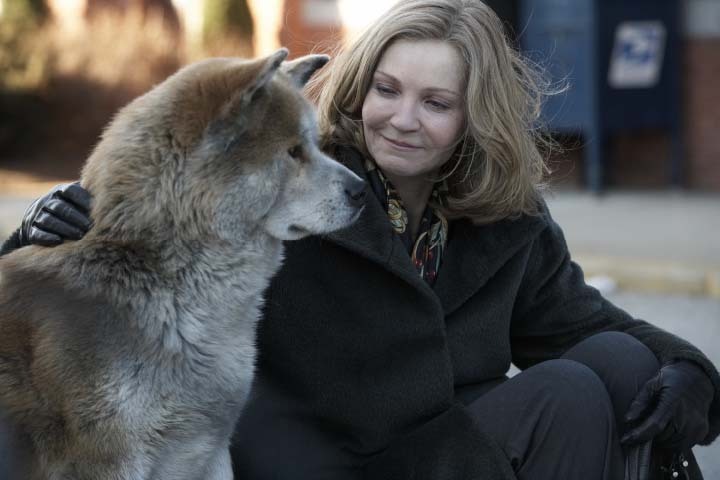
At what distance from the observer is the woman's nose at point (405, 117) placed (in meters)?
3.07

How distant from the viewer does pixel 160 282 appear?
103 inches

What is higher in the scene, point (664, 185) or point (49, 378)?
point (49, 378)

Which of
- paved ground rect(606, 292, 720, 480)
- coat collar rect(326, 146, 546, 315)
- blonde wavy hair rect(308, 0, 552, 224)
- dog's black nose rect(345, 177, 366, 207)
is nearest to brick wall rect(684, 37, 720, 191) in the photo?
paved ground rect(606, 292, 720, 480)

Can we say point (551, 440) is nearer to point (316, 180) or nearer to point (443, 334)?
point (443, 334)

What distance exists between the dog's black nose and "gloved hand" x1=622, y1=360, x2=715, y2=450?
0.96 metres

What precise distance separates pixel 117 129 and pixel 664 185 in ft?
27.6

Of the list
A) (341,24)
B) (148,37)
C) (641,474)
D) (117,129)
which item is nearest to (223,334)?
(117,129)

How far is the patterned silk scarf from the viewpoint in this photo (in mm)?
3180

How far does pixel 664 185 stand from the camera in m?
10.2

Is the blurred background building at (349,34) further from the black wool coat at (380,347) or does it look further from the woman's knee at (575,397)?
the woman's knee at (575,397)

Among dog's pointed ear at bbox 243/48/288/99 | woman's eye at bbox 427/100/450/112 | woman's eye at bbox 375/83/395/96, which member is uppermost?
dog's pointed ear at bbox 243/48/288/99

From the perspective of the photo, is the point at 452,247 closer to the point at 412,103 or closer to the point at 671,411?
the point at 412,103

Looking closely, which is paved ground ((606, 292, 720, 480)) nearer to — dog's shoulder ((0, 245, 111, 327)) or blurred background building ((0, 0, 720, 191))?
blurred background building ((0, 0, 720, 191))

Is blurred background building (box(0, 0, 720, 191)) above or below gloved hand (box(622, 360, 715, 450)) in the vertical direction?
below
